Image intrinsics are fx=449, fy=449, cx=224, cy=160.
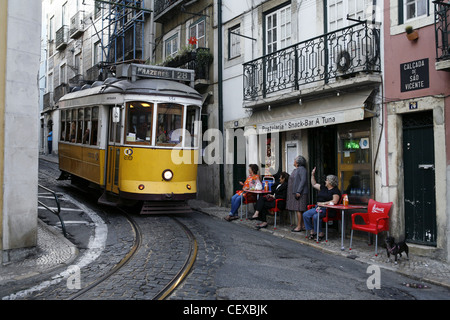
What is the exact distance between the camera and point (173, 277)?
5.76 meters

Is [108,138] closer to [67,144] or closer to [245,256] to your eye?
[67,144]

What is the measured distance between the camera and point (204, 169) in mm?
14781

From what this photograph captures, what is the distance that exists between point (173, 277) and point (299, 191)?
4.48m

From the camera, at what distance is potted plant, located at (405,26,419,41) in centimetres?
791

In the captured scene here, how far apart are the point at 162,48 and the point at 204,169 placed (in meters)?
6.36

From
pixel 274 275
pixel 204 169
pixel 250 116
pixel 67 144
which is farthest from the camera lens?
pixel 204 169

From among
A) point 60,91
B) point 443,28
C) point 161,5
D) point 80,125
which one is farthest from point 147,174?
point 60,91

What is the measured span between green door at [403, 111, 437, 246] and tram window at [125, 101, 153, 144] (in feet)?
17.7

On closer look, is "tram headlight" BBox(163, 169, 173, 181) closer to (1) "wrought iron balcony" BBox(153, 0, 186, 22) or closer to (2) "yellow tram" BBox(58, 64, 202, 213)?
(2) "yellow tram" BBox(58, 64, 202, 213)

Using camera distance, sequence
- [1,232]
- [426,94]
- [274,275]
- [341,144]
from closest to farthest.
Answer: [274,275]
[1,232]
[426,94]
[341,144]

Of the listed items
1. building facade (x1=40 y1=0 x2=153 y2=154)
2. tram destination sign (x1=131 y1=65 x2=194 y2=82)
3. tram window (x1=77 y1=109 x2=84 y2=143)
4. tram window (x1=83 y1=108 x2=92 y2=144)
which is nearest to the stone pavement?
tram window (x1=83 y1=108 x2=92 y2=144)

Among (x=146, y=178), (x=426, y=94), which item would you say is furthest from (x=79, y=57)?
(x=426, y=94)

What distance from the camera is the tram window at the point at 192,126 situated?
34.8 ft

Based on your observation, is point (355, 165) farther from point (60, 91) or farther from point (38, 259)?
point (60, 91)
